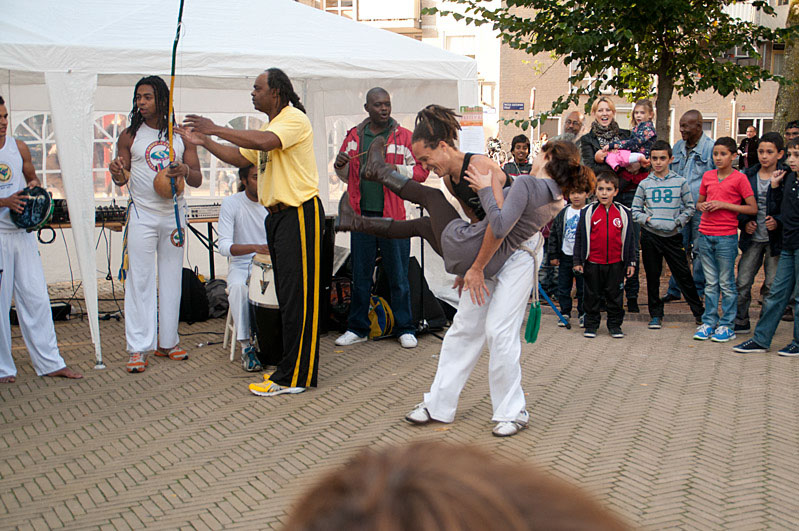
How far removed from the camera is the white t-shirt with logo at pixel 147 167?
22.1 feet

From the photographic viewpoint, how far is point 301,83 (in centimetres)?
1073

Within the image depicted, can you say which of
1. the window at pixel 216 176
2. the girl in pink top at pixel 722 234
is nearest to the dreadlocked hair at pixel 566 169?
the girl in pink top at pixel 722 234

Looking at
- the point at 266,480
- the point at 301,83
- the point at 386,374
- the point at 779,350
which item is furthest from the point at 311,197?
the point at 301,83

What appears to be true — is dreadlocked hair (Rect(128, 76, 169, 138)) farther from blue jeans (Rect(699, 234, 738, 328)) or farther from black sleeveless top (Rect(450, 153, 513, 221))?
blue jeans (Rect(699, 234, 738, 328))

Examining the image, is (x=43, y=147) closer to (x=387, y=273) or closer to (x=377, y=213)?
(x=377, y=213)

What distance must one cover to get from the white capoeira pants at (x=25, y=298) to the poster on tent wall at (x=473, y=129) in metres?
3.95

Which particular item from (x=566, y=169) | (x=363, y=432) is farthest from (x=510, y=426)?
(x=566, y=169)

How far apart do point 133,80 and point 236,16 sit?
2.38 meters

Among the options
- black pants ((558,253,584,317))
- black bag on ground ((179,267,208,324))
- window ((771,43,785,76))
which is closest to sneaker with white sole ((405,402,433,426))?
black pants ((558,253,584,317))

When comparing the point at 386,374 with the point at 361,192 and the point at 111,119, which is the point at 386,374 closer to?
the point at 361,192

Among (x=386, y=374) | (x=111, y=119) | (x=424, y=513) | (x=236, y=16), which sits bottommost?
(x=386, y=374)

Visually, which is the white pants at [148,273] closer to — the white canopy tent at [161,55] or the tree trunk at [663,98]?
the white canopy tent at [161,55]

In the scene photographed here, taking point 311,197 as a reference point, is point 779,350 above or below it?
below

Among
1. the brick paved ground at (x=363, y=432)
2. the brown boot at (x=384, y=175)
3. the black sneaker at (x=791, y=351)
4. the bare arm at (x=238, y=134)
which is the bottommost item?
the brick paved ground at (x=363, y=432)
